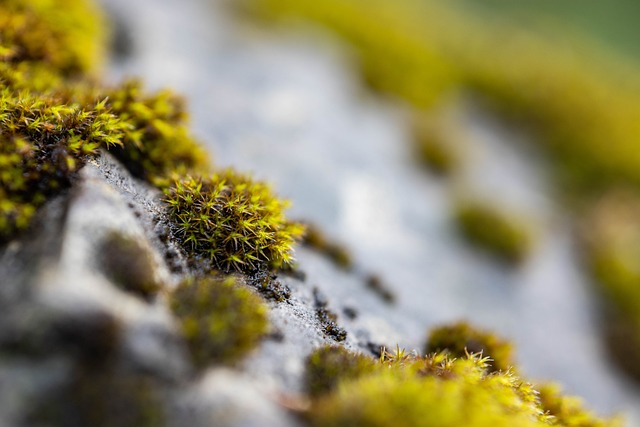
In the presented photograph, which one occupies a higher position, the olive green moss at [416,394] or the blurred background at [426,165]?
the blurred background at [426,165]

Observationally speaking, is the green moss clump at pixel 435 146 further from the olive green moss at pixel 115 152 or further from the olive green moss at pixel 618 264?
the olive green moss at pixel 115 152

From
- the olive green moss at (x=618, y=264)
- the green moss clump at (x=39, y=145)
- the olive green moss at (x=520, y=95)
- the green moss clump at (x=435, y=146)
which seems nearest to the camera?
the green moss clump at (x=39, y=145)

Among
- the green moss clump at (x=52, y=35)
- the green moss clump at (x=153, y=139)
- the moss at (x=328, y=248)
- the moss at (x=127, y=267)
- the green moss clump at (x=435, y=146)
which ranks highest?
the green moss clump at (x=435, y=146)

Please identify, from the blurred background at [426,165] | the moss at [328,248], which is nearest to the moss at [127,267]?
the blurred background at [426,165]

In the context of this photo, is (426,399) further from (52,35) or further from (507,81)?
(507,81)

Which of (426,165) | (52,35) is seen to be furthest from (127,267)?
(426,165)

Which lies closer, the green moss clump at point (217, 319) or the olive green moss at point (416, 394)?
the olive green moss at point (416, 394)

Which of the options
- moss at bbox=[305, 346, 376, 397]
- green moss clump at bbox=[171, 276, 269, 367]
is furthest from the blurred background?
green moss clump at bbox=[171, 276, 269, 367]
